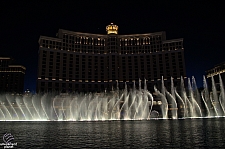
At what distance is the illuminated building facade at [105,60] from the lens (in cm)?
11119

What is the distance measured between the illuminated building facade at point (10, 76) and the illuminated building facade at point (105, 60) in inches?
1938

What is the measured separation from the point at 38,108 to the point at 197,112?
45.9 m

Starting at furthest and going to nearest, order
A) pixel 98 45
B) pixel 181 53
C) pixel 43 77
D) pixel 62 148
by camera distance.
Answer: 1. pixel 98 45
2. pixel 181 53
3. pixel 43 77
4. pixel 62 148

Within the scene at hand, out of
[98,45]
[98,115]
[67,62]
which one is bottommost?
[98,115]

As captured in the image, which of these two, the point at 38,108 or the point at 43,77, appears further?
the point at 43,77

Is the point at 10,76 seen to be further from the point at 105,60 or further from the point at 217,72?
the point at 217,72

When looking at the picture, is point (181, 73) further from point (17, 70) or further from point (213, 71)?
point (17, 70)

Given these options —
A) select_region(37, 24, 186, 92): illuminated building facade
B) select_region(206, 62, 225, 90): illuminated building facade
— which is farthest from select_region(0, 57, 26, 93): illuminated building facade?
select_region(206, 62, 225, 90): illuminated building facade

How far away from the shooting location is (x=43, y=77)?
106 metres

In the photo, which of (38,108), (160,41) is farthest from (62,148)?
(160,41)

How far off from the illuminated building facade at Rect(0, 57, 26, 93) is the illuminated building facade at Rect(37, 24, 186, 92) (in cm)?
4923

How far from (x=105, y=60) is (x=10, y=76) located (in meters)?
74.3

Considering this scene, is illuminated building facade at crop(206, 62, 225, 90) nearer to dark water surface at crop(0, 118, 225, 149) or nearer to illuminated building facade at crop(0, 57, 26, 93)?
dark water surface at crop(0, 118, 225, 149)

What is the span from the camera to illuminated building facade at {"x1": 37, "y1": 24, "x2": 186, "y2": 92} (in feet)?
365
